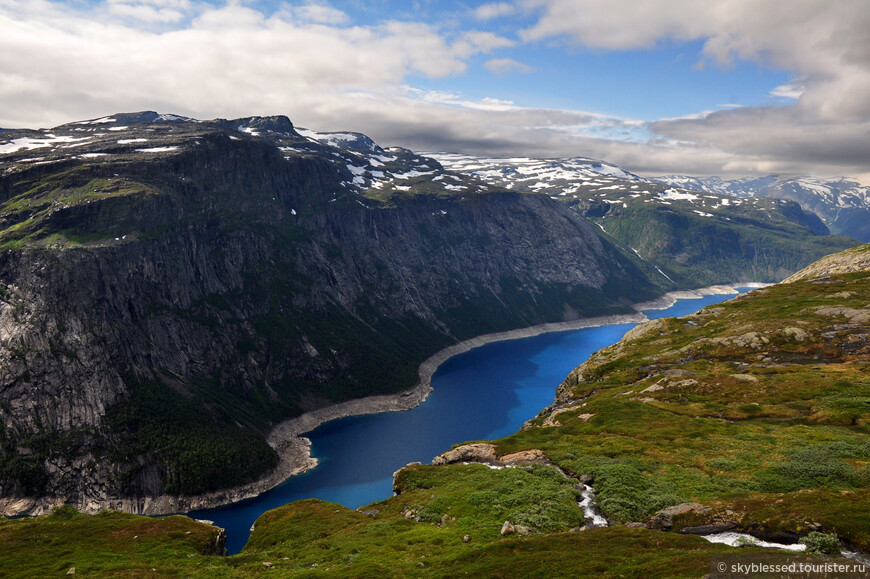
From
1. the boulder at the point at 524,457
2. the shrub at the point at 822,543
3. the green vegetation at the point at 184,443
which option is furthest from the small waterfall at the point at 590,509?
the green vegetation at the point at 184,443

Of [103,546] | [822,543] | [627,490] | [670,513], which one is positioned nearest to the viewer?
[822,543]

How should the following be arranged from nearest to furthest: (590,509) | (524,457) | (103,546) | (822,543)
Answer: (822,543) → (590,509) → (103,546) → (524,457)

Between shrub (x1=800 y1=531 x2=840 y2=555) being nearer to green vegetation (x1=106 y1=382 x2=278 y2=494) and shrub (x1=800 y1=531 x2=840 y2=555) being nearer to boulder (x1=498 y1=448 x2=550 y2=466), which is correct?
boulder (x1=498 y1=448 x2=550 y2=466)

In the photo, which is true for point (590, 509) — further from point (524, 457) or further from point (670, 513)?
point (524, 457)

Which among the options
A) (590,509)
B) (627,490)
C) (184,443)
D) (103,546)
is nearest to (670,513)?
(627,490)

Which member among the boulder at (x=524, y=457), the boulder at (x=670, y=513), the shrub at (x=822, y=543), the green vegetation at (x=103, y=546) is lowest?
the green vegetation at (x=103, y=546)

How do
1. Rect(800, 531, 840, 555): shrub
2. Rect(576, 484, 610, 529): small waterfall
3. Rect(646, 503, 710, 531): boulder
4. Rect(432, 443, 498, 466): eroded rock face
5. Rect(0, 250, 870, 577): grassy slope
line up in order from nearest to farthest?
Rect(800, 531, 840, 555): shrub
Rect(0, 250, 870, 577): grassy slope
Rect(646, 503, 710, 531): boulder
Rect(576, 484, 610, 529): small waterfall
Rect(432, 443, 498, 466): eroded rock face

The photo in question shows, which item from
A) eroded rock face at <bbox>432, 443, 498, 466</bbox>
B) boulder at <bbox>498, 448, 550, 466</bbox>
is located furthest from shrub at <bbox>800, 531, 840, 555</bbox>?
eroded rock face at <bbox>432, 443, 498, 466</bbox>

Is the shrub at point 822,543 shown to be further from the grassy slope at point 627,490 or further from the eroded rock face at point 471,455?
the eroded rock face at point 471,455
